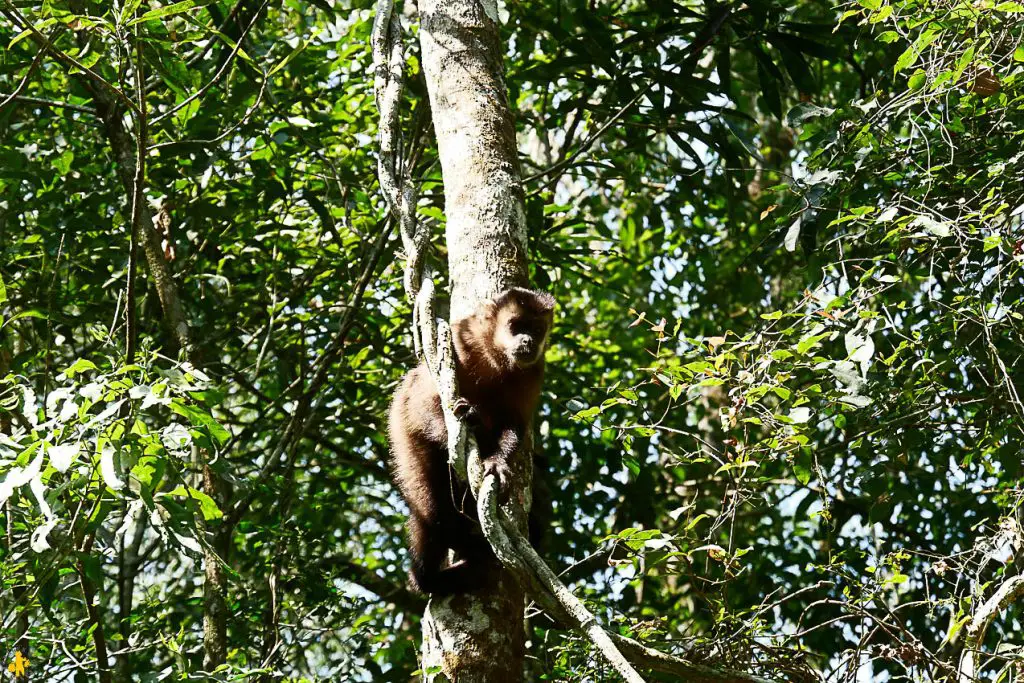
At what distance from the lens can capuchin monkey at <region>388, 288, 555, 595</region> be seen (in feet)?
10.1

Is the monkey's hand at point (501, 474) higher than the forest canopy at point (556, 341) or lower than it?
lower

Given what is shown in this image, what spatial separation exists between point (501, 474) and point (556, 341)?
9.43 ft

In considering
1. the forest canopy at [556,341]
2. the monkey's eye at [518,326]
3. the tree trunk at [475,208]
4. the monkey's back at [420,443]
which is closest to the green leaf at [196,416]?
the forest canopy at [556,341]

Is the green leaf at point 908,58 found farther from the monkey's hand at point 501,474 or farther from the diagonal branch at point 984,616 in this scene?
the monkey's hand at point 501,474

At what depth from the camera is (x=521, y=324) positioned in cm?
344

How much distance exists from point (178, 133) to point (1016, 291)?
3946mm

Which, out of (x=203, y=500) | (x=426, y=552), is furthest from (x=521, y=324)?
(x=203, y=500)

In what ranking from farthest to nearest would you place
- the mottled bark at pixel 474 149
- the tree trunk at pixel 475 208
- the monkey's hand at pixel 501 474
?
the mottled bark at pixel 474 149 < the tree trunk at pixel 475 208 < the monkey's hand at pixel 501 474

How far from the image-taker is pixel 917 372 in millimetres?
4070

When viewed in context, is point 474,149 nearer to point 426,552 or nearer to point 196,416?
point 196,416

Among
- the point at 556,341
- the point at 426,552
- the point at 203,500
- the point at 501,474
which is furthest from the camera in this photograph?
the point at 556,341

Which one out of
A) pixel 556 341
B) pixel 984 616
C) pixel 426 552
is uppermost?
pixel 556 341

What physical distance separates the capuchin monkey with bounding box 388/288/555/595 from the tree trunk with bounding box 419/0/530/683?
87 mm

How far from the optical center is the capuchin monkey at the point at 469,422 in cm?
307
